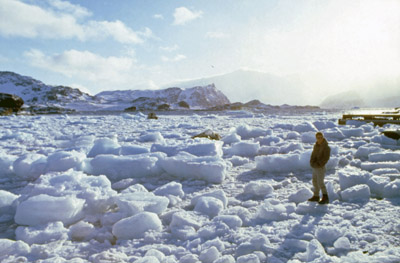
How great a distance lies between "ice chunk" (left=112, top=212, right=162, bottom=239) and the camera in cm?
274

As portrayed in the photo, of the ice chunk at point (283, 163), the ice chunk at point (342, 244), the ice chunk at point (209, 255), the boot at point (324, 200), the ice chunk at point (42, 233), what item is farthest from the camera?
the ice chunk at point (283, 163)

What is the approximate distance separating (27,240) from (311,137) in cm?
811

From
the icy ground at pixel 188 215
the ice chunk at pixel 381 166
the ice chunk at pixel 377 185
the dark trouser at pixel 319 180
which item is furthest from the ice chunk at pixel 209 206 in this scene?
the ice chunk at pixel 381 166

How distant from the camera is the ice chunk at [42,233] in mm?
2674

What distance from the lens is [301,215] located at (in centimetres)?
312

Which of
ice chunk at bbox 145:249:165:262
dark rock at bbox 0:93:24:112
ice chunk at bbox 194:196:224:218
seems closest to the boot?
ice chunk at bbox 194:196:224:218

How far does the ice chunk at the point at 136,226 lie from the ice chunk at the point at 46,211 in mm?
608

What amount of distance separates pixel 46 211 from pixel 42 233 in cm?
31

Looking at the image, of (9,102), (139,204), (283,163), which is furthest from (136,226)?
(9,102)

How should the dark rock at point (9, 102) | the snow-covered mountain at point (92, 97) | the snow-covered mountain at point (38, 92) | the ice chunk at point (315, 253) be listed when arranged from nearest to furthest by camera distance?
the ice chunk at point (315, 253) < the dark rock at point (9, 102) < the snow-covered mountain at point (92, 97) < the snow-covered mountain at point (38, 92)

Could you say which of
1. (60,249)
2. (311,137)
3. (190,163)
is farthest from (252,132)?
(60,249)

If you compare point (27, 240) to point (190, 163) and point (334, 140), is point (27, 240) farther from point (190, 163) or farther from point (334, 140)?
point (334, 140)

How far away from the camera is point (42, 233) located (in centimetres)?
274

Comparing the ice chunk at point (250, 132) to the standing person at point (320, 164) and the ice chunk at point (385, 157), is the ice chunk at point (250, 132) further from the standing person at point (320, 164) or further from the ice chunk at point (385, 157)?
the standing person at point (320, 164)
